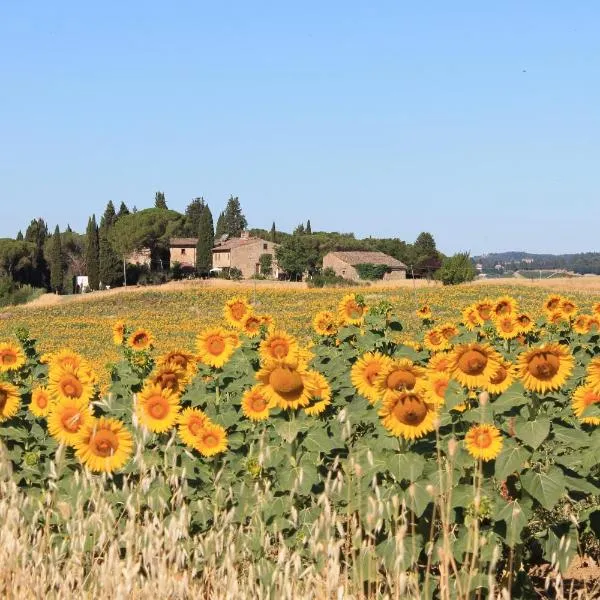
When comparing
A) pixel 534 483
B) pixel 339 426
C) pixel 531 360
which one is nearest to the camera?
pixel 534 483

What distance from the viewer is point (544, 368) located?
429cm

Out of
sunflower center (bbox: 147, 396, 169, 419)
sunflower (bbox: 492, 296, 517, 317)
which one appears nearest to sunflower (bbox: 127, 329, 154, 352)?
sunflower center (bbox: 147, 396, 169, 419)

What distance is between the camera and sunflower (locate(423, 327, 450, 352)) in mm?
9586

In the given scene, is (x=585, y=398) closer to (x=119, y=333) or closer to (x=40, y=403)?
(x=40, y=403)

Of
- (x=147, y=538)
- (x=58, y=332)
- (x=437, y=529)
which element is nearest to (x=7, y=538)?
(x=147, y=538)

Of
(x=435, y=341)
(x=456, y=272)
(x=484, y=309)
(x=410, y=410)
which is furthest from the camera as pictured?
(x=456, y=272)

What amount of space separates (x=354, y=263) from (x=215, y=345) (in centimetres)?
7709

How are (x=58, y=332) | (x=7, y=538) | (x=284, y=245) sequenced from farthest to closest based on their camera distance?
(x=284, y=245) → (x=58, y=332) → (x=7, y=538)

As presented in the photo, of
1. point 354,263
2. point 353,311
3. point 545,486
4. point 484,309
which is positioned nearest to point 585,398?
point 545,486

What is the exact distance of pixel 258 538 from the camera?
14.3 ft

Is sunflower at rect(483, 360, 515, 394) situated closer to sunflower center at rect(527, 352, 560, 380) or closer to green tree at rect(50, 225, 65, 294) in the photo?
sunflower center at rect(527, 352, 560, 380)

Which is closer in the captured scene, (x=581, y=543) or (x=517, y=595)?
(x=517, y=595)

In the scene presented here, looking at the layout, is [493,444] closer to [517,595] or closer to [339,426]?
[517,595]

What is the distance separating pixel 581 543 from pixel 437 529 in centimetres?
152
